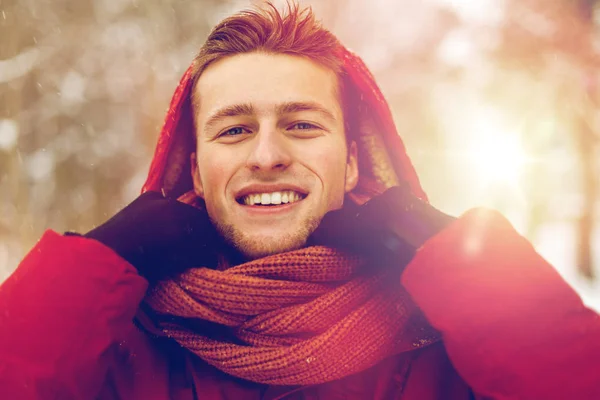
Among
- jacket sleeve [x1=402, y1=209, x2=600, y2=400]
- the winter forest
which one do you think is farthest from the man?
the winter forest

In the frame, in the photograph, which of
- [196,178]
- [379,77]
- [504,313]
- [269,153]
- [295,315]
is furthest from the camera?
[379,77]

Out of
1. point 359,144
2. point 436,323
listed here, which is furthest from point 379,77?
point 436,323

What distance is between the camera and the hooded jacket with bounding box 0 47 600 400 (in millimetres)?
1138

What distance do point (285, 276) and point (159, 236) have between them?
1.23 ft

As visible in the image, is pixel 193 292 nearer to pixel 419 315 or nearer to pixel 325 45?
pixel 419 315

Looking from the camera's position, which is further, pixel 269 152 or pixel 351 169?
pixel 351 169

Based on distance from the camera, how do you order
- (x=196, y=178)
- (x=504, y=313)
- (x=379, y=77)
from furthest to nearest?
(x=379, y=77) → (x=196, y=178) → (x=504, y=313)

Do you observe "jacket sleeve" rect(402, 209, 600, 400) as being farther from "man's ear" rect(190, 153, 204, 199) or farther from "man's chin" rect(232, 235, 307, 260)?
"man's ear" rect(190, 153, 204, 199)

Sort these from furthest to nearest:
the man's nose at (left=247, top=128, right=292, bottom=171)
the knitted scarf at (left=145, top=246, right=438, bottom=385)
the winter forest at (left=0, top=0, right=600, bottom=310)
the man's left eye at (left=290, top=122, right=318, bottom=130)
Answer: the winter forest at (left=0, top=0, right=600, bottom=310), the man's left eye at (left=290, top=122, right=318, bottom=130), the man's nose at (left=247, top=128, right=292, bottom=171), the knitted scarf at (left=145, top=246, right=438, bottom=385)

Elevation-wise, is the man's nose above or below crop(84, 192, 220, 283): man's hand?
above

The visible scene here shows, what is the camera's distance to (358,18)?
9070 mm

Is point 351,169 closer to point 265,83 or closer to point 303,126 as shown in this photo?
point 303,126

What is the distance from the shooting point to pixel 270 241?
62.3 inches

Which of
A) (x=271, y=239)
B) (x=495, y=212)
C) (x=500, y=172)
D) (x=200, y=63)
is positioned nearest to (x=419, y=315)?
(x=495, y=212)
